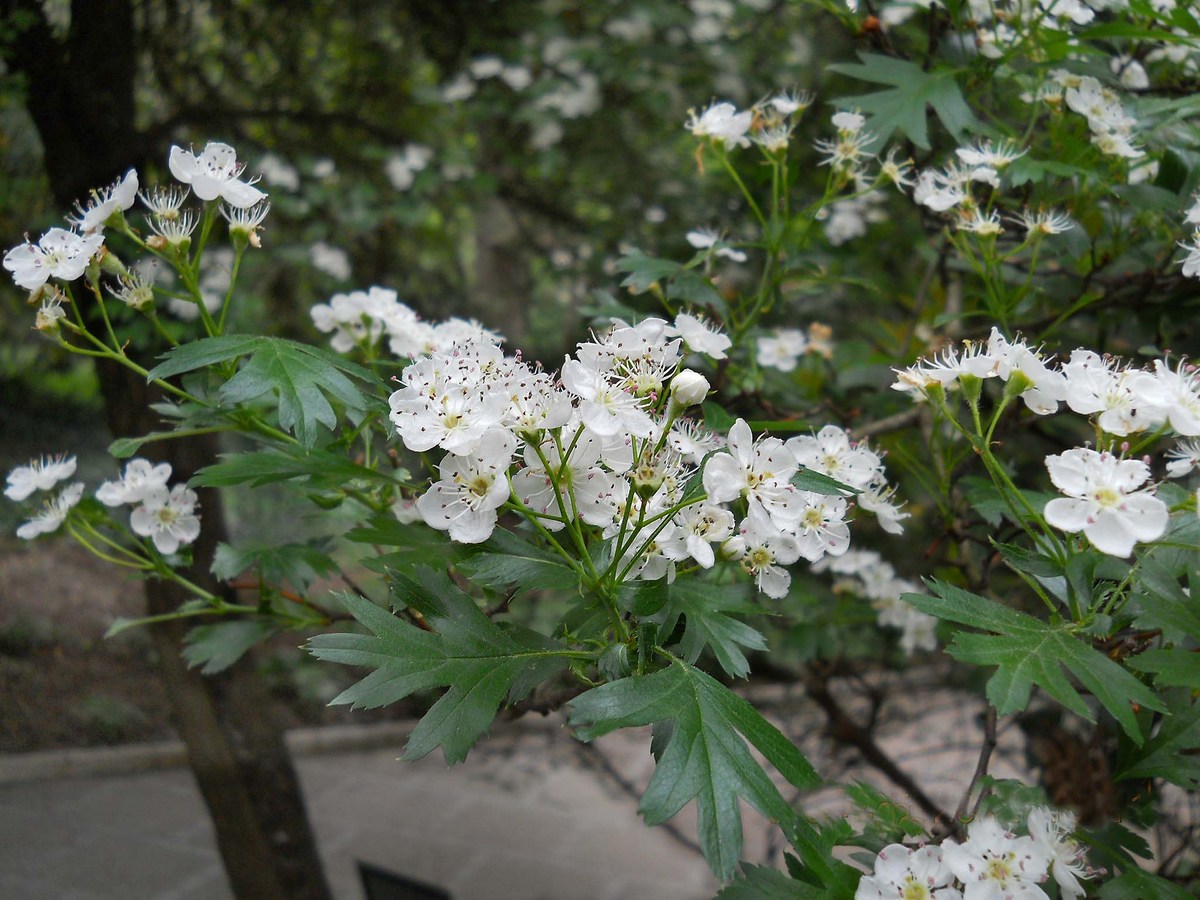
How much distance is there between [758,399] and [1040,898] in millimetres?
808

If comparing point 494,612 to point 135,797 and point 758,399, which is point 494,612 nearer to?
point 758,399

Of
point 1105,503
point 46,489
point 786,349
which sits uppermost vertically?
point 786,349

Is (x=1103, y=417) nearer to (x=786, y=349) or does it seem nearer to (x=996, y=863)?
(x=996, y=863)

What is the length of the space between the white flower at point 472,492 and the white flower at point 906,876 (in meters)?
0.48

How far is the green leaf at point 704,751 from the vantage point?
75 centimetres

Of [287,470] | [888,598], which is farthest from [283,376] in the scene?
[888,598]

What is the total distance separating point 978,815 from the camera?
3.09 ft

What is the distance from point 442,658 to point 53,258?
594mm

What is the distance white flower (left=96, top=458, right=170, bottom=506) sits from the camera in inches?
47.6

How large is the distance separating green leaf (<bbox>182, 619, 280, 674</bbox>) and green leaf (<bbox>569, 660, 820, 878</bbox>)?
26.4 inches

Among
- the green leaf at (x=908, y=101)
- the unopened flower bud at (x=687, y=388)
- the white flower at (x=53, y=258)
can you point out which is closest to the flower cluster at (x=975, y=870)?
the unopened flower bud at (x=687, y=388)

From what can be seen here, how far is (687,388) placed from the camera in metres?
0.83

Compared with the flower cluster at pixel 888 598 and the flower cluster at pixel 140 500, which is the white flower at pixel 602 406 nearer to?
the flower cluster at pixel 140 500

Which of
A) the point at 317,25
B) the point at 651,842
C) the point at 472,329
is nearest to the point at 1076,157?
the point at 472,329
